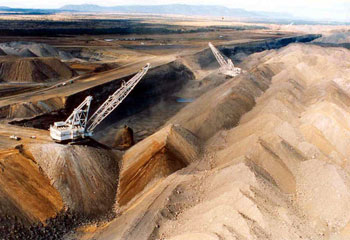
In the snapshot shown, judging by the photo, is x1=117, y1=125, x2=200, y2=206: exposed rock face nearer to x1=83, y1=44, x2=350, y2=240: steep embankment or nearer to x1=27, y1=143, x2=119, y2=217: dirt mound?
x1=83, y1=44, x2=350, y2=240: steep embankment

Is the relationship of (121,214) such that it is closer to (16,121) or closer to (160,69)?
(16,121)

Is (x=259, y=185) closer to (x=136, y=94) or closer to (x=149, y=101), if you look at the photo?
(x=136, y=94)

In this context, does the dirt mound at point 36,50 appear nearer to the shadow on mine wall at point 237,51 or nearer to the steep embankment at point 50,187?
the shadow on mine wall at point 237,51

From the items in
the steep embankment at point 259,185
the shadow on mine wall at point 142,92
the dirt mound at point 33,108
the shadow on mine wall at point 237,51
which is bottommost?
the shadow on mine wall at point 237,51

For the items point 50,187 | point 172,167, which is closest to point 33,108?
point 50,187

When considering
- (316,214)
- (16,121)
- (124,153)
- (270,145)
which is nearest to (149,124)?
(124,153)

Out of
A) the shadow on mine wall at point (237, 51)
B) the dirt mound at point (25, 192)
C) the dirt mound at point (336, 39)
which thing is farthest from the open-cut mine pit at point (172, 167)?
the dirt mound at point (336, 39)

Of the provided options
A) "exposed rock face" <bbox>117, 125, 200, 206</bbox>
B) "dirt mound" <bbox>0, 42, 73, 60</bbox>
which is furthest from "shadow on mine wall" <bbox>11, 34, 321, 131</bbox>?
"dirt mound" <bbox>0, 42, 73, 60</bbox>
